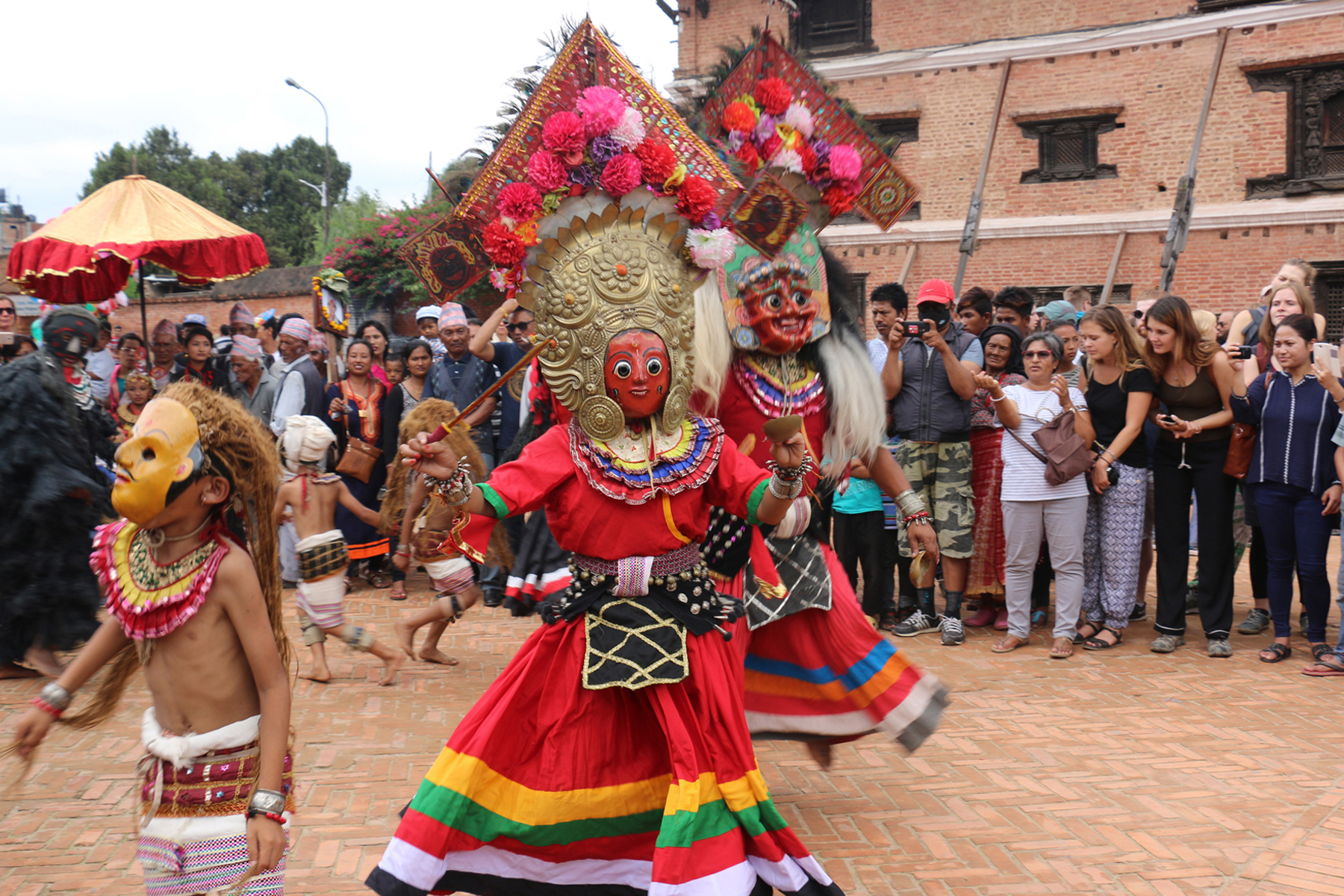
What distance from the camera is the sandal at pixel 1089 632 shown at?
6.95m

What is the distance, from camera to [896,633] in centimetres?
727

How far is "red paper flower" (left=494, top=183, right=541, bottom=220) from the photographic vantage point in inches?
128

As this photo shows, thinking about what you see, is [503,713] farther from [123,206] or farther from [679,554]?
[123,206]

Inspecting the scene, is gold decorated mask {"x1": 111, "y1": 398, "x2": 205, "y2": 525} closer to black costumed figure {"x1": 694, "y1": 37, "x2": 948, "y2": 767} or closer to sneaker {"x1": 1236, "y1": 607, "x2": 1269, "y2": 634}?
black costumed figure {"x1": 694, "y1": 37, "x2": 948, "y2": 767}

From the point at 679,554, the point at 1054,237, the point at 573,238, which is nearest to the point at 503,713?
the point at 679,554

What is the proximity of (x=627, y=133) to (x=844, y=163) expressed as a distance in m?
1.25

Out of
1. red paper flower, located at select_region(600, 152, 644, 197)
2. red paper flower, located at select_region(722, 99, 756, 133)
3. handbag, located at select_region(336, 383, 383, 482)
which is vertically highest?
red paper flower, located at select_region(722, 99, 756, 133)

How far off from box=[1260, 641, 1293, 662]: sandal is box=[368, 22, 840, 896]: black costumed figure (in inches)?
186

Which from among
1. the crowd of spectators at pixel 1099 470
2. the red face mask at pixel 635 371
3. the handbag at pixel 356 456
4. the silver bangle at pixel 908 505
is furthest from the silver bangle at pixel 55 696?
the handbag at pixel 356 456

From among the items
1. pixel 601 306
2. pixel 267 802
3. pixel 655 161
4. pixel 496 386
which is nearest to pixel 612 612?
pixel 496 386

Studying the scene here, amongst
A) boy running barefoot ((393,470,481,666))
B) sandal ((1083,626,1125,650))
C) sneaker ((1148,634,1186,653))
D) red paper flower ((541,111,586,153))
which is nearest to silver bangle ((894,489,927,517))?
red paper flower ((541,111,586,153))

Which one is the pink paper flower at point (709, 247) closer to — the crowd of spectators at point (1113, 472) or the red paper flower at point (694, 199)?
the red paper flower at point (694, 199)

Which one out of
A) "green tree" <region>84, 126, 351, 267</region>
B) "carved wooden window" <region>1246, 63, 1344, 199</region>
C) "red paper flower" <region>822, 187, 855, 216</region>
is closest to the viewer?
"red paper flower" <region>822, 187, 855, 216</region>

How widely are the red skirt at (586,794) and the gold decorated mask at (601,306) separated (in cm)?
69
